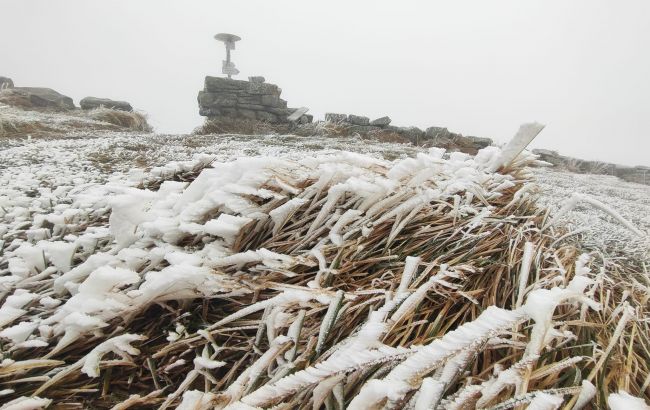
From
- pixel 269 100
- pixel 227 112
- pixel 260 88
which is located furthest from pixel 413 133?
pixel 227 112

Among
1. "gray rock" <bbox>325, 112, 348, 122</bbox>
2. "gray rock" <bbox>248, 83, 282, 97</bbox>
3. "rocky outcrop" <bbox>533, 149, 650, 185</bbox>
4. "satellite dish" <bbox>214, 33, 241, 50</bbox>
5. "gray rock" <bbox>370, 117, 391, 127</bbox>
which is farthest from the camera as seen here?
"satellite dish" <bbox>214, 33, 241, 50</bbox>

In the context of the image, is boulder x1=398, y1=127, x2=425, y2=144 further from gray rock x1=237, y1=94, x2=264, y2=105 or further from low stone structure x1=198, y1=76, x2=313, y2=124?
gray rock x1=237, y1=94, x2=264, y2=105

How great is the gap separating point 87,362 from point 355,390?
416 mm

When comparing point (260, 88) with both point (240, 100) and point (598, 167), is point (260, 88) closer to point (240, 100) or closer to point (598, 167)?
point (240, 100)

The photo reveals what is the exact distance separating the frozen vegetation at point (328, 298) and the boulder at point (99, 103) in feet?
34.5

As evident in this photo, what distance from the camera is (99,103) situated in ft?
32.7

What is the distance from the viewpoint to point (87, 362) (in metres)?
0.57

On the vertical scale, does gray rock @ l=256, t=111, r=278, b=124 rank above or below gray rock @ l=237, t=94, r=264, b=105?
below

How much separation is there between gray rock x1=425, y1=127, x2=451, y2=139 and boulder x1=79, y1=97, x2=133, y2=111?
804cm

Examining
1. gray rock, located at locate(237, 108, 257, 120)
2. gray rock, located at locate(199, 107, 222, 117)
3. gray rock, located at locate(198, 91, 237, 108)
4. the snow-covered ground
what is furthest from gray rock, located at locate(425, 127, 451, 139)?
the snow-covered ground

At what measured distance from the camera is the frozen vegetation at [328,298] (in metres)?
0.49

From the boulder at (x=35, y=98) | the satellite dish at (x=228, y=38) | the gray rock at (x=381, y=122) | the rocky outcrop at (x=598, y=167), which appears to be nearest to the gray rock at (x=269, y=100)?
the gray rock at (x=381, y=122)

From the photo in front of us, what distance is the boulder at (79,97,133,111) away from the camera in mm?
9812

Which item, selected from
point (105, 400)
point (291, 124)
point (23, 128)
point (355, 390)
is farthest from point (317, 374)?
point (291, 124)
